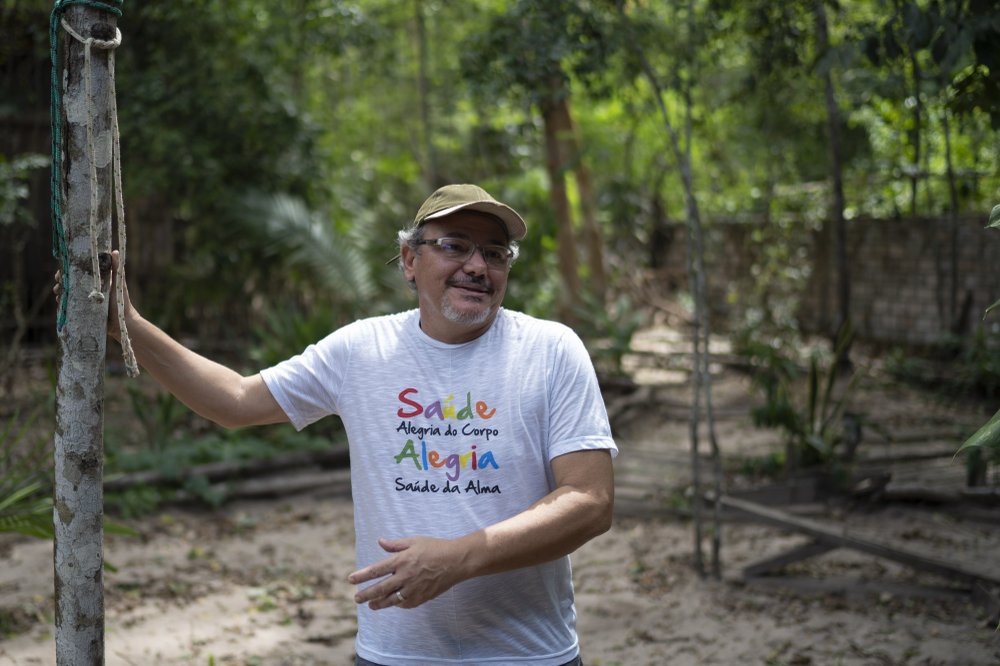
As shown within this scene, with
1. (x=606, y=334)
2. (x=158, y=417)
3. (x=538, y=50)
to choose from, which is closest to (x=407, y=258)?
(x=538, y=50)

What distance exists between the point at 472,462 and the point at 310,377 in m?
0.48

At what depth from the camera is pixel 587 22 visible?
604cm

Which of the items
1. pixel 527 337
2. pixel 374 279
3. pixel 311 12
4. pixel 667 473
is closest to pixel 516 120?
pixel 374 279

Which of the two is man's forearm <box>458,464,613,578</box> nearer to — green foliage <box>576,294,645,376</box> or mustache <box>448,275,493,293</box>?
mustache <box>448,275,493,293</box>

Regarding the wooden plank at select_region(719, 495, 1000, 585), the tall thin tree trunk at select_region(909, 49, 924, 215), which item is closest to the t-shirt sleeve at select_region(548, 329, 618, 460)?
the wooden plank at select_region(719, 495, 1000, 585)

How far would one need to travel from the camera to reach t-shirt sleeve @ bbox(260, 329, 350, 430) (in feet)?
7.95

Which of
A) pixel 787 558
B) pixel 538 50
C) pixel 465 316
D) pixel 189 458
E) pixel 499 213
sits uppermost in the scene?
pixel 538 50

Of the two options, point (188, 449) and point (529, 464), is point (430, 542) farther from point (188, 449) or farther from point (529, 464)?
point (188, 449)

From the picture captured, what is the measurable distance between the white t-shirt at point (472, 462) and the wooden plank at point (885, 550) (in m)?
3.02

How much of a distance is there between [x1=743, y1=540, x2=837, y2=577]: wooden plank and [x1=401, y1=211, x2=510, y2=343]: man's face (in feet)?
10.8

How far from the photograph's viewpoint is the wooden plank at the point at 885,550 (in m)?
4.63

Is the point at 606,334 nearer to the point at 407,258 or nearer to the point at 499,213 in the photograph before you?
the point at 407,258

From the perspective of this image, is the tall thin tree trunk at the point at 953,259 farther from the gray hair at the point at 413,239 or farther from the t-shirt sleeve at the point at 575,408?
the t-shirt sleeve at the point at 575,408

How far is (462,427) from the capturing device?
2229 millimetres
